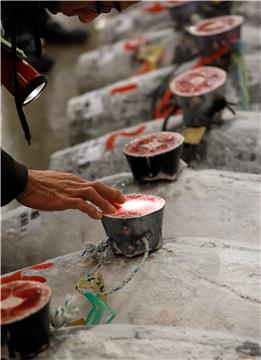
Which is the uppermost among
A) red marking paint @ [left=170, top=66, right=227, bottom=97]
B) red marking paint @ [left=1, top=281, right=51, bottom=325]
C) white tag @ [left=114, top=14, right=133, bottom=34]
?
red marking paint @ [left=1, top=281, right=51, bottom=325]

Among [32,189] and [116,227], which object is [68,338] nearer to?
[32,189]

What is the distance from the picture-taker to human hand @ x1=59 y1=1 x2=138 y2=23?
5.34 feet

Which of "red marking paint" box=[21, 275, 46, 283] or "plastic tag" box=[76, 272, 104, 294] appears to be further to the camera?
"red marking paint" box=[21, 275, 46, 283]

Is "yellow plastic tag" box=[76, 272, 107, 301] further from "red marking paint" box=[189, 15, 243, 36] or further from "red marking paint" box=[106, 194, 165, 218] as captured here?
"red marking paint" box=[189, 15, 243, 36]

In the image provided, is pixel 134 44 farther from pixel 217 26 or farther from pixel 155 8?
pixel 217 26

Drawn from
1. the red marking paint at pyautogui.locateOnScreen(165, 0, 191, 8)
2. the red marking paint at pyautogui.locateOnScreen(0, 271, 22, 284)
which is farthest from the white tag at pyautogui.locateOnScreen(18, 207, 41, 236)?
the red marking paint at pyautogui.locateOnScreen(165, 0, 191, 8)

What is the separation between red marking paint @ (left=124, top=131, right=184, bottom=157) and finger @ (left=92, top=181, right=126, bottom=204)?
46 cm

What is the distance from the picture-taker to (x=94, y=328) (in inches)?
57.4

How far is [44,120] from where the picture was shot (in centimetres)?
467

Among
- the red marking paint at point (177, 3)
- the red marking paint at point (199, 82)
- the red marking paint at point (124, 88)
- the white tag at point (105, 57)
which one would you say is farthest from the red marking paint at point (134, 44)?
the red marking paint at point (199, 82)

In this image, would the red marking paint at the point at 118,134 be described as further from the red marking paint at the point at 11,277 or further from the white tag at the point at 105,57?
the white tag at the point at 105,57

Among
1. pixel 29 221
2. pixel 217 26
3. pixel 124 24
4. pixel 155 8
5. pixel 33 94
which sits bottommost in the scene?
pixel 124 24

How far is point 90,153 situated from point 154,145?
80cm

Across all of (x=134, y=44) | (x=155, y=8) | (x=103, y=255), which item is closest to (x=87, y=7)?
(x=103, y=255)
